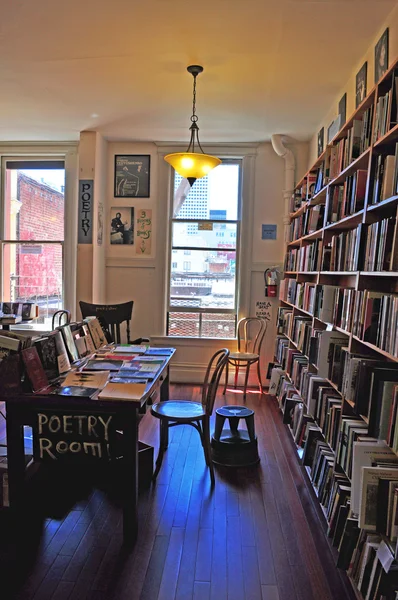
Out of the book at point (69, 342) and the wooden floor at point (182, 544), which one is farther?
the book at point (69, 342)

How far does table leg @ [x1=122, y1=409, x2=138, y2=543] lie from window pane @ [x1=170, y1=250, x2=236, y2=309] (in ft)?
11.1

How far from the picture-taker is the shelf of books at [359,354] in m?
1.69

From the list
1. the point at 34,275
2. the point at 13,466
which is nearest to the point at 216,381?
the point at 13,466

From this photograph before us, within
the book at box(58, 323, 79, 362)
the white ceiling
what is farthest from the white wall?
the book at box(58, 323, 79, 362)

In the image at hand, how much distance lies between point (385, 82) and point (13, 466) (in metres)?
2.52

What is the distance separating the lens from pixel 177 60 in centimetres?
322

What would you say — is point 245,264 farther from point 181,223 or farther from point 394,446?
point 394,446

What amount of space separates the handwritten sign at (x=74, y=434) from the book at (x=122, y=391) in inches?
3.7

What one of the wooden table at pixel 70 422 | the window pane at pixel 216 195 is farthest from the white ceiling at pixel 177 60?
the wooden table at pixel 70 422

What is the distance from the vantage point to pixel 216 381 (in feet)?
9.17

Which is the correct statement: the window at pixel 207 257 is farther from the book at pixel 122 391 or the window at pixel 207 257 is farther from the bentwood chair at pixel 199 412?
the book at pixel 122 391

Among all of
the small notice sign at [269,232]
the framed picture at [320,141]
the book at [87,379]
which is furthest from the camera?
the small notice sign at [269,232]

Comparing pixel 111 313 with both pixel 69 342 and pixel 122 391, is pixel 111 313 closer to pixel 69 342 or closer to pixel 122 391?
pixel 69 342

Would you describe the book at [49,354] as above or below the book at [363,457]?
above
